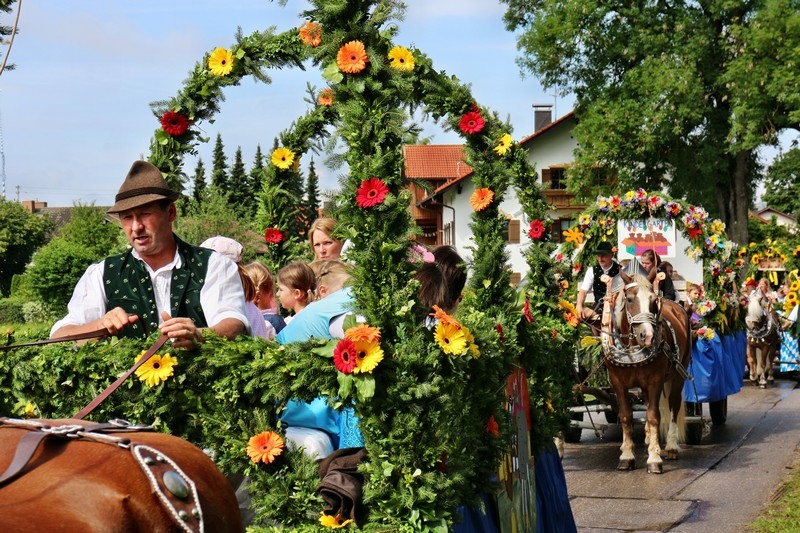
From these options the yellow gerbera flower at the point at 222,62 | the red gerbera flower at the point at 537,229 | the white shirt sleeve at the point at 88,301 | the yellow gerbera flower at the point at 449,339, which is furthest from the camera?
the red gerbera flower at the point at 537,229

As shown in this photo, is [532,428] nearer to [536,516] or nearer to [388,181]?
[536,516]

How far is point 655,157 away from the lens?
3447 cm

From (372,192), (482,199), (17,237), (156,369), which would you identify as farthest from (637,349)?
(17,237)

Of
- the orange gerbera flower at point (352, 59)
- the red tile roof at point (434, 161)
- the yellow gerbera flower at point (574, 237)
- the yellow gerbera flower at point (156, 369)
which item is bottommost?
the yellow gerbera flower at point (156, 369)

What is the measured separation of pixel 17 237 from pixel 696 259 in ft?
245

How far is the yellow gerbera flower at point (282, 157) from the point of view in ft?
26.1

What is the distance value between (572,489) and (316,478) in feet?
19.2

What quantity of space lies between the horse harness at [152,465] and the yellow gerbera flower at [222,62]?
3783 mm

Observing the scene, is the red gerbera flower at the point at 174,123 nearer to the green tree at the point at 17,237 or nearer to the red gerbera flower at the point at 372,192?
the red gerbera flower at the point at 372,192

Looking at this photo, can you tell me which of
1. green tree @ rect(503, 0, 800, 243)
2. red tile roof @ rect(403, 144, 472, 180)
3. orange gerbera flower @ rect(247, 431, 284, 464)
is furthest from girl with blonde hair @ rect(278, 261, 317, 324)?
red tile roof @ rect(403, 144, 472, 180)

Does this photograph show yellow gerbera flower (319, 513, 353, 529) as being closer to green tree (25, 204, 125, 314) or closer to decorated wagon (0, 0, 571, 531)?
decorated wagon (0, 0, 571, 531)

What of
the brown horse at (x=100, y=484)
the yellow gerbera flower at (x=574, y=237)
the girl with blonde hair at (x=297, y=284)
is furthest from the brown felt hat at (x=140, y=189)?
the yellow gerbera flower at (x=574, y=237)

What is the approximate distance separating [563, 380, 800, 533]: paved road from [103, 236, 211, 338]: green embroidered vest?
13.5 ft

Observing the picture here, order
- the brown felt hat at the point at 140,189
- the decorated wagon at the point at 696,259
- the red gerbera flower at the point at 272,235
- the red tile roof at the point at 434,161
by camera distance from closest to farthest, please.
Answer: the brown felt hat at the point at 140,189 < the red gerbera flower at the point at 272,235 < the decorated wagon at the point at 696,259 < the red tile roof at the point at 434,161
